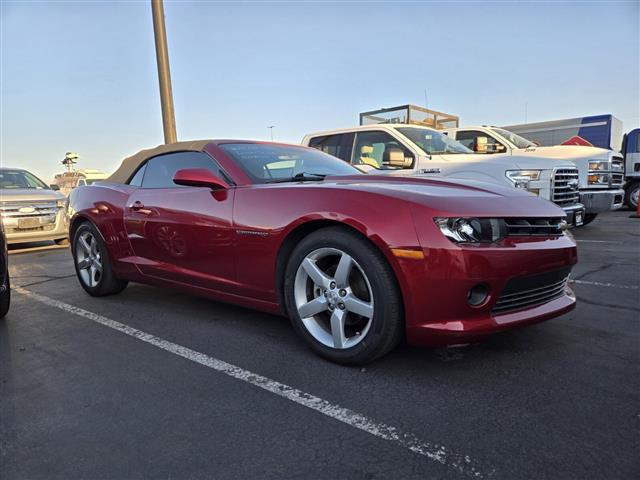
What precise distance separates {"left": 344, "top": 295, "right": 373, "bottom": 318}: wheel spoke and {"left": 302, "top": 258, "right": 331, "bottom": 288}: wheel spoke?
6.1 inches

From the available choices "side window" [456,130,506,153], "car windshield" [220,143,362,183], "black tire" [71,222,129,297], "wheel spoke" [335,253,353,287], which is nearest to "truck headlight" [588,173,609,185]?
"side window" [456,130,506,153]

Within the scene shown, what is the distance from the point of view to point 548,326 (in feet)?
10.2

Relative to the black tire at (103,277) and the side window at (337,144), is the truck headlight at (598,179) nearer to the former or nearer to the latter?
the side window at (337,144)

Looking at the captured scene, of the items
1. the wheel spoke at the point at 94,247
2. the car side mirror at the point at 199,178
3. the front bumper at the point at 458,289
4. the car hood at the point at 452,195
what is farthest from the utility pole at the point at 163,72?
the front bumper at the point at 458,289

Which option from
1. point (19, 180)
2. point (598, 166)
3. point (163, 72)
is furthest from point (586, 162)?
point (19, 180)

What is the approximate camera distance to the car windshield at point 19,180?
339 inches

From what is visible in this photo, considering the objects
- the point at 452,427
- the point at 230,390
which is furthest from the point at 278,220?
the point at 452,427

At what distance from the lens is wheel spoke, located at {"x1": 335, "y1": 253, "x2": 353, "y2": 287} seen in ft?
7.96

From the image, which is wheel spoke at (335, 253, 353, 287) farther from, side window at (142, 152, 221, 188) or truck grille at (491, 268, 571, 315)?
side window at (142, 152, 221, 188)

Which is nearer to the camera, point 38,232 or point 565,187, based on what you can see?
point 565,187

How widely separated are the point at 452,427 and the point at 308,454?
2.03ft

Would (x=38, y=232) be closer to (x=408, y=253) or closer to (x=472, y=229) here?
(x=408, y=253)

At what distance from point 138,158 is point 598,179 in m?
7.79

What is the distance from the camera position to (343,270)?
2443 mm
